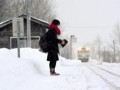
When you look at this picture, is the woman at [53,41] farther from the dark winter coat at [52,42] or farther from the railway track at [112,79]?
the railway track at [112,79]

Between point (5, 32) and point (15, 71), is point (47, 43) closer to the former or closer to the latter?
point (15, 71)

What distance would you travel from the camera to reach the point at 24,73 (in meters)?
12.3

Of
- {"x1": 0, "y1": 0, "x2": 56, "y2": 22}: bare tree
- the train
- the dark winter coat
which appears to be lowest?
the train

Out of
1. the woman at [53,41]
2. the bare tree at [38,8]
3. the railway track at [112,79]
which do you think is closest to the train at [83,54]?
the bare tree at [38,8]

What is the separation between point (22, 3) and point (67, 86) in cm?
6697

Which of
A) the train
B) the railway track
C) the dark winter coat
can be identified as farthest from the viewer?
the train

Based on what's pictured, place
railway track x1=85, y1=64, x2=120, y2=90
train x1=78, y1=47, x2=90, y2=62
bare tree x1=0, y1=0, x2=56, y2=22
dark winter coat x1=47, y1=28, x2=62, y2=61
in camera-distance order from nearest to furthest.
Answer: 1. railway track x1=85, y1=64, x2=120, y2=90
2. dark winter coat x1=47, y1=28, x2=62, y2=61
3. train x1=78, y1=47, x2=90, y2=62
4. bare tree x1=0, y1=0, x2=56, y2=22

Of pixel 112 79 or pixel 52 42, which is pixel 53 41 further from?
pixel 112 79

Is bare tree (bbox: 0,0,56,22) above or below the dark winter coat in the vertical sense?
above

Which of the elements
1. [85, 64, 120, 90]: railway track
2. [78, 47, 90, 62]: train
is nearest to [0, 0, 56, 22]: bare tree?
[78, 47, 90, 62]: train

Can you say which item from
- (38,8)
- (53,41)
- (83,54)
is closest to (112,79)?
(53,41)

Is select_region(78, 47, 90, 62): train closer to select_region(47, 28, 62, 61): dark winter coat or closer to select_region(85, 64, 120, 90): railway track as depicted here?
select_region(85, 64, 120, 90): railway track

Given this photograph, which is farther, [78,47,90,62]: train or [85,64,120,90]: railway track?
[78,47,90,62]: train

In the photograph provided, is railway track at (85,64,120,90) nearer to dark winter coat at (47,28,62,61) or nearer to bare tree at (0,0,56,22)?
dark winter coat at (47,28,62,61)
